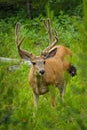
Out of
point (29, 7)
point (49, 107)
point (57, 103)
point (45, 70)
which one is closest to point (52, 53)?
point (45, 70)

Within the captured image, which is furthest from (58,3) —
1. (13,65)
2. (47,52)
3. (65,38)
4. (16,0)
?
(13,65)

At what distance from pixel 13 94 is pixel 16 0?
17.0m

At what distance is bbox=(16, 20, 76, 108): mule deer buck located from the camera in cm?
1048

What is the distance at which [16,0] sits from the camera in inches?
870

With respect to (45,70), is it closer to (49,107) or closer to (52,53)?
(52,53)

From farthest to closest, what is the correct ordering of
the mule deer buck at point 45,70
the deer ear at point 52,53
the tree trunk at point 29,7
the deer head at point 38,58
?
the tree trunk at point 29,7, the deer ear at point 52,53, the mule deer buck at point 45,70, the deer head at point 38,58

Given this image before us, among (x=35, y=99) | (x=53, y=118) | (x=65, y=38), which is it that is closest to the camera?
(x=53, y=118)

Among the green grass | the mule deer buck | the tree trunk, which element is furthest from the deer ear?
the tree trunk

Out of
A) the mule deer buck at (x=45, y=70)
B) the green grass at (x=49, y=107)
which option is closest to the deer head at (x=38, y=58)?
the mule deer buck at (x=45, y=70)

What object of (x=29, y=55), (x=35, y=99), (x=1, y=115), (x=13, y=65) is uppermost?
(x=13, y=65)

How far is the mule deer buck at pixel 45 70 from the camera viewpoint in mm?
10484

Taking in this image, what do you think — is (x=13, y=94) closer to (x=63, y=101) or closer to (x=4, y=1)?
(x=63, y=101)

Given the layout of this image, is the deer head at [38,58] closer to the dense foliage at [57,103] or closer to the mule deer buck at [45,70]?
the mule deer buck at [45,70]

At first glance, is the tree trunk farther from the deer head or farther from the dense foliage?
the dense foliage
